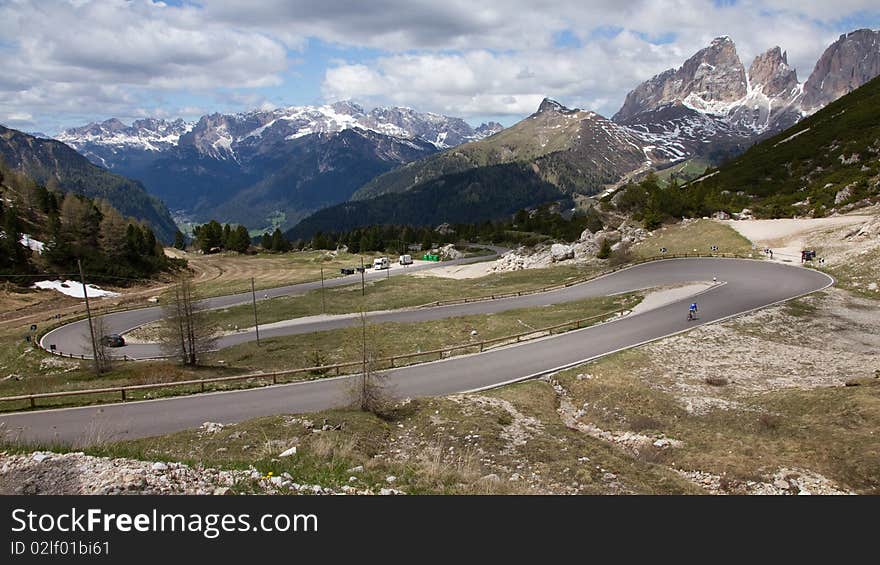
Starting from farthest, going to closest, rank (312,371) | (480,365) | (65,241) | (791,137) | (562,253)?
1. (791,137)
2. (65,241)
3. (562,253)
4. (480,365)
5. (312,371)

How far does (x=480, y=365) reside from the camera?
29.6 metres

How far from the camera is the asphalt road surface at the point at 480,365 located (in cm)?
1923

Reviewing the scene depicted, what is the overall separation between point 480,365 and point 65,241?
106m

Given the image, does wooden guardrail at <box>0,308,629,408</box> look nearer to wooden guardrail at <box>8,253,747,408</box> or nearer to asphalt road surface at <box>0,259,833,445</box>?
wooden guardrail at <box>8,253,747,408</box>

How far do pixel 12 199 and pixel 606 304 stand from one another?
472 ft

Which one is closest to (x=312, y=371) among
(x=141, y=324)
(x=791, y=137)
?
(x=141, y=324)

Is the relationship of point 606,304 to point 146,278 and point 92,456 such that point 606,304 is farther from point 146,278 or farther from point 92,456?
point 146,278

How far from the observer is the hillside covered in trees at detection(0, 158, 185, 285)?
85.7 metres

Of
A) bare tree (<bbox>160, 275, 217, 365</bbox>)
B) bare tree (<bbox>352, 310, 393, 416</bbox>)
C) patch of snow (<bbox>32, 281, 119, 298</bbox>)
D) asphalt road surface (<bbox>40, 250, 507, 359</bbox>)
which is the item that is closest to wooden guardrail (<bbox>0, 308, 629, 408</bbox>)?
bare tree (<bbox>352, 310, 393, 416</bbox>)

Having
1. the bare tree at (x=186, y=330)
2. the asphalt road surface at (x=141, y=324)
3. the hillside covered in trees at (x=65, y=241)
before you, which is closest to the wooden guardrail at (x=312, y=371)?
the bare tree at (x=186, y=330)

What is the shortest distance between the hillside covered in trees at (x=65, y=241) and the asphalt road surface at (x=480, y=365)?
74.0 metres

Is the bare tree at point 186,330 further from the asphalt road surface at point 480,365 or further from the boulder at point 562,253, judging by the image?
the boulder at point 562,253

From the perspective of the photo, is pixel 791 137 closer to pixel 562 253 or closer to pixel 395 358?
pixel 562 253
